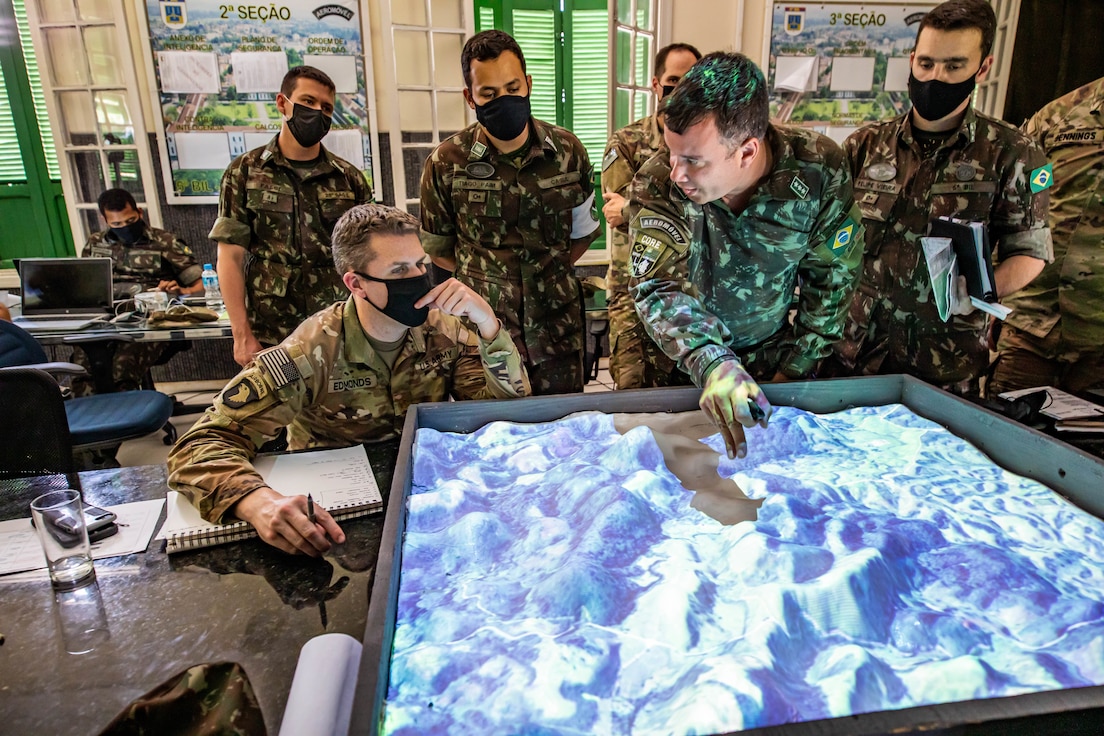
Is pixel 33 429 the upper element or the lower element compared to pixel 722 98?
lower

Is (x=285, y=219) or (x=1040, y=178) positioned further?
(x=285, y=219)

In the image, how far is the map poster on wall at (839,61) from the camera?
413cm

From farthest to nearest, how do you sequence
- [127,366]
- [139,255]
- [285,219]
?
1. [139,255]
2. [127,366]
3. [285,219]

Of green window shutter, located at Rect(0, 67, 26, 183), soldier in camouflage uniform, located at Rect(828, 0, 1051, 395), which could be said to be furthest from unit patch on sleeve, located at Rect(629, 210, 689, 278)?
green window shutter, located at Rect(0, 67, 26, 183)

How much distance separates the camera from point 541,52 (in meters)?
4.29

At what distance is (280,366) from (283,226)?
4.48 ft

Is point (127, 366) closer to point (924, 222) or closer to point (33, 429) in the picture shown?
point (33, 429)

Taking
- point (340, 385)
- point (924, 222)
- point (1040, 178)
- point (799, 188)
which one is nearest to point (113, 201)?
point (340, 385)

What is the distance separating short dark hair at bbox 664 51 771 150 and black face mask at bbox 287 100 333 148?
1.59 m

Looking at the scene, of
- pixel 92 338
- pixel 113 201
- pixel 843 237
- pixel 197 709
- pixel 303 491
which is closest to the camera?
pixel 197 709

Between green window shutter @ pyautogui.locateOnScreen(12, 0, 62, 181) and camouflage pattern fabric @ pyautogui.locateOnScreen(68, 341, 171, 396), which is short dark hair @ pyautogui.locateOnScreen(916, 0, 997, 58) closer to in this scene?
camouflage pattern fabric @ pyautogui.locateOnScreen(68, 341, 171, 396)

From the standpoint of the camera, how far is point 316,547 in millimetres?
1024

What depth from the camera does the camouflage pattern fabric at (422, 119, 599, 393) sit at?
223cm

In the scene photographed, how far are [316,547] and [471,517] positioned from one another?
249 mm
